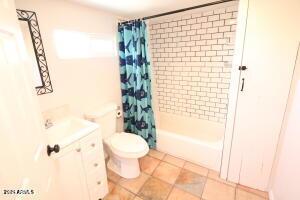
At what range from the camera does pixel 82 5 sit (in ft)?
5.72

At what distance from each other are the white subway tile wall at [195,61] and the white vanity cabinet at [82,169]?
1.59 meters

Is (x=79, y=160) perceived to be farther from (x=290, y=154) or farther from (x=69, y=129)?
(x=290, y=154)

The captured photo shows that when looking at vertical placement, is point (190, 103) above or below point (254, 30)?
below

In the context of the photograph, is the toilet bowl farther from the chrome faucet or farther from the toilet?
the chrome faucet

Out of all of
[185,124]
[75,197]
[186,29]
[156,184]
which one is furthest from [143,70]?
[75,197]

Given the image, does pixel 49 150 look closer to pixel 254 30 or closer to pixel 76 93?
pixel 76 93

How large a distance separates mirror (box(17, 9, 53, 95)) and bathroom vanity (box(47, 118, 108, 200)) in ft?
1.34

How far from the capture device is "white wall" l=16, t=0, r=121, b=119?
1.50m

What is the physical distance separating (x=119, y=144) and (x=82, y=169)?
0.54 m

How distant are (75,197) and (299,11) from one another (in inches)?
93.1

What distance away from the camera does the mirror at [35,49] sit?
52.6 inches

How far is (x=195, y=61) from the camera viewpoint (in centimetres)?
245

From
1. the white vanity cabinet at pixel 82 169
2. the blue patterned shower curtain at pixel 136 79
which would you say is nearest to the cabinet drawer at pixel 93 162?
the white vanity cabinet at pixel 82 169

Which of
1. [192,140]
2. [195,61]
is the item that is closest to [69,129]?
[192,140]
